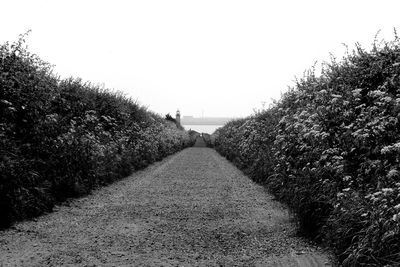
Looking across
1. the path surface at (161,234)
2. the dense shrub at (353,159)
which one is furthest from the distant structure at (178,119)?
the dense shrub at (353,159)

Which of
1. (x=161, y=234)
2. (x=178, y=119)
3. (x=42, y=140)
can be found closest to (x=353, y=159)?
(x=161, y=234)

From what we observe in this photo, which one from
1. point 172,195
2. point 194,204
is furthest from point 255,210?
point 172,195

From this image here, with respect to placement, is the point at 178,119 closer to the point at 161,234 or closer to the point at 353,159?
the point at 161,234

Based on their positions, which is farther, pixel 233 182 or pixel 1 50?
pixel 233 182

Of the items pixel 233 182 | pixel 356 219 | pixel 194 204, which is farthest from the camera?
pixel 233 182

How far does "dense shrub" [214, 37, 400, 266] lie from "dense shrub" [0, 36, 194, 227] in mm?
4906

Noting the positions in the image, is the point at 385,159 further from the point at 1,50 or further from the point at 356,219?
the point at 1,50

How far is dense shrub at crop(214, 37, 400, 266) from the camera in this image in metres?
4.22

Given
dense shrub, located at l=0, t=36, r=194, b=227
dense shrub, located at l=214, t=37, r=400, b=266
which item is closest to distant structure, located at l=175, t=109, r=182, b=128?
dense shrub, located at l=0, t=36, r=194, b=227

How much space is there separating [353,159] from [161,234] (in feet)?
10.8

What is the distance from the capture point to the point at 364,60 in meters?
6.97

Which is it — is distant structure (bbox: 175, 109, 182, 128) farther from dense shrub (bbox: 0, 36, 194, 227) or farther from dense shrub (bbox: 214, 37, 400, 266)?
dense shrub (bbox: 214, 37, 400, 266)

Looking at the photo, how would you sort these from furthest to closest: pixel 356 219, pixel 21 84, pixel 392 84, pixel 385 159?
pixel 21 84
pixel 392 84
pixel 385 159
pixel 356 219

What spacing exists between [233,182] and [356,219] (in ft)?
31.6
